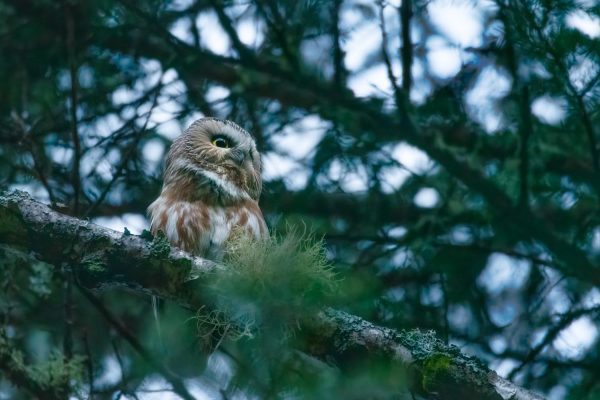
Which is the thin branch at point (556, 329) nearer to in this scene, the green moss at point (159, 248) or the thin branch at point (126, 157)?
the green moss at point (159, 248)

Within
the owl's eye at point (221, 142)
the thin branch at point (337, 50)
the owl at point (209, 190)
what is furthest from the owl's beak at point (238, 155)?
the thin branch at point (337, 50)

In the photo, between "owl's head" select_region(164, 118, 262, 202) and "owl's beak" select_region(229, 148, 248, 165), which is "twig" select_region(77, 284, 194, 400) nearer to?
"owl's head" select_region(164, 118, 262, 202)

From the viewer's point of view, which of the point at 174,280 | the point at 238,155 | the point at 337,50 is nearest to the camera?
the point at 174,280

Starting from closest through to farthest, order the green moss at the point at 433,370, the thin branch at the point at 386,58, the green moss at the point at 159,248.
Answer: the green moss at the point at 433,370, the green moss at the point at 159,248, the thin branch at the point at 386,58

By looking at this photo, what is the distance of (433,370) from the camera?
3.18m

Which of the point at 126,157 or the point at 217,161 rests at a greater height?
the point at 217,161

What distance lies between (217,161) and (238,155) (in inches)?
4.5

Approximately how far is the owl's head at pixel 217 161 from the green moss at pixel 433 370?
1.63 metres

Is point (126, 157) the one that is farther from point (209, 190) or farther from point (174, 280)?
point (174, 280)

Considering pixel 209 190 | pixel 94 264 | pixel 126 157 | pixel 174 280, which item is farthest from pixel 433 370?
pixel 126 157

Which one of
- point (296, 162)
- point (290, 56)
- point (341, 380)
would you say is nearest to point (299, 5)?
point (290, 56)

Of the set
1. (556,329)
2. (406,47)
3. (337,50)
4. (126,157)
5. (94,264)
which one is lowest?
(94,264)

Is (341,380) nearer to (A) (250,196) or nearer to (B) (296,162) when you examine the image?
(A) (250,196)

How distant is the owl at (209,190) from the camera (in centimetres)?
429
